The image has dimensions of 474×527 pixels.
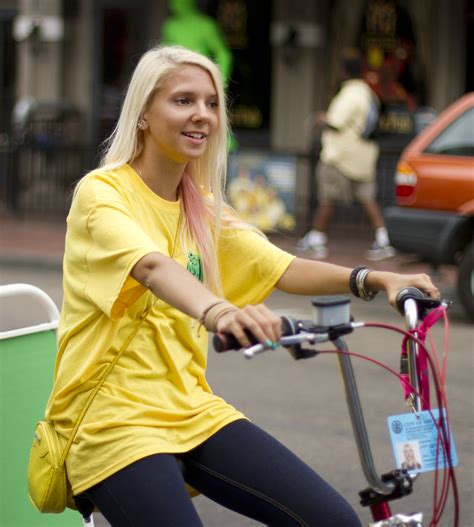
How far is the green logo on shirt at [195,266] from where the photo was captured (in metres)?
3.22

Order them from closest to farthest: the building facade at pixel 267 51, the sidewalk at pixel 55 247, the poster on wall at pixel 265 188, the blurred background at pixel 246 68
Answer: the sidewalk at pixel 55 247
the poster on wall at pixel 265 188
the blurred background at pixel 246 68
the building facade at pixel 267 51

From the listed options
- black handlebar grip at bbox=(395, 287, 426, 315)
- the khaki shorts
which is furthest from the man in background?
black handlebar grip at bbox=(395, 287, 426, 315)

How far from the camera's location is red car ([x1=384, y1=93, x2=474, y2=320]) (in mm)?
10359

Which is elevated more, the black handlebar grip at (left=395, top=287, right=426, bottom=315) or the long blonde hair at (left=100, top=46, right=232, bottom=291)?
the long blonde hair at (left=100, top=46, right=232, bottom=291)

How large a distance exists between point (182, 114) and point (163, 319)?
495 millimetres

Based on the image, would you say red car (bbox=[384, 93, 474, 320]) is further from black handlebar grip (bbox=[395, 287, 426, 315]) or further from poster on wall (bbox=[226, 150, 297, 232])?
black handlebar grip (bbox=[395, 287, 426, 315])

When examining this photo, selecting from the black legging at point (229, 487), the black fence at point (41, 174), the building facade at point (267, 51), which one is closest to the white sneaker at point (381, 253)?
the black fence at point (41, 174)

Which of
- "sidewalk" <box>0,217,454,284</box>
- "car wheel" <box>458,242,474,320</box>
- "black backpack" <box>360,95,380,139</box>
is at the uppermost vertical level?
"black backpack" <box>360,95,380,139</box>

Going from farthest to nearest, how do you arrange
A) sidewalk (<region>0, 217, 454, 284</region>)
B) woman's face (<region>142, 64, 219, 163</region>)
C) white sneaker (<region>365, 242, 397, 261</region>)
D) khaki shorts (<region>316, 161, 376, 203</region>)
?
khaki shorts (<region>316, 161, 376, 203</region>) < white sneaker (<region>365, 242, 397, 261</region>) < sidewalk (<region>0, 217, 454, 284</region>) < woman's face (<region>142, 64, 219, 163</region>)

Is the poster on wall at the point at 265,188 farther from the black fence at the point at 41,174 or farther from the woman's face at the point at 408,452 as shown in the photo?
the woman's face at the point at 408,452

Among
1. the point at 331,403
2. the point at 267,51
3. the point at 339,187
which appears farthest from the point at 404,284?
the point at 267,51

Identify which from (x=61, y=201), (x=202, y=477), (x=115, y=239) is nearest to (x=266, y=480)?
(x=202, y=477)

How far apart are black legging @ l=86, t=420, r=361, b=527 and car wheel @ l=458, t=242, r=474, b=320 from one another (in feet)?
24.4

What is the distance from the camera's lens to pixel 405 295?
9.38 feet
